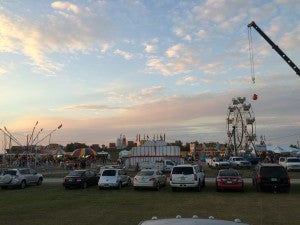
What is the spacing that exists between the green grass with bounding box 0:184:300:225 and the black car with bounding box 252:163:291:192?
70cm

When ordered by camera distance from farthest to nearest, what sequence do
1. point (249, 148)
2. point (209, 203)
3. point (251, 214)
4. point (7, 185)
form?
point (249, 148) → point (7, 185) → point (209, 203) → point (251, 214)

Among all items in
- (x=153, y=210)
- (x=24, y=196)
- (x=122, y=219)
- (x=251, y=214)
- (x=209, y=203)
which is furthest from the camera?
(x=24, y=196)

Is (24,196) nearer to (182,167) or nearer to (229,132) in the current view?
(182,167)

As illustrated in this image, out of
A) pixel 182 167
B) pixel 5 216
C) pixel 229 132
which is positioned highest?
pixel 229 132

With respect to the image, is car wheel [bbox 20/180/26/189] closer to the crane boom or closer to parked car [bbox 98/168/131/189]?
parked car [bbox 98/168/131/189]

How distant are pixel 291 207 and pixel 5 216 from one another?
481 inches

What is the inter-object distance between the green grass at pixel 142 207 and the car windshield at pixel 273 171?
131 cm

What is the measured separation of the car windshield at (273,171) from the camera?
2686 centimetres

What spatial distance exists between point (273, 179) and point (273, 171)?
0.67 m

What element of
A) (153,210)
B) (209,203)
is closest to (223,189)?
(209,203)

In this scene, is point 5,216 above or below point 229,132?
below

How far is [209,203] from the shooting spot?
69.8 ft

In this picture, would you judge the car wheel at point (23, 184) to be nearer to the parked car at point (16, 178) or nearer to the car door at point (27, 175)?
the parked car at point (16, 178)

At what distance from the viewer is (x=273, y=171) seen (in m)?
27.1
